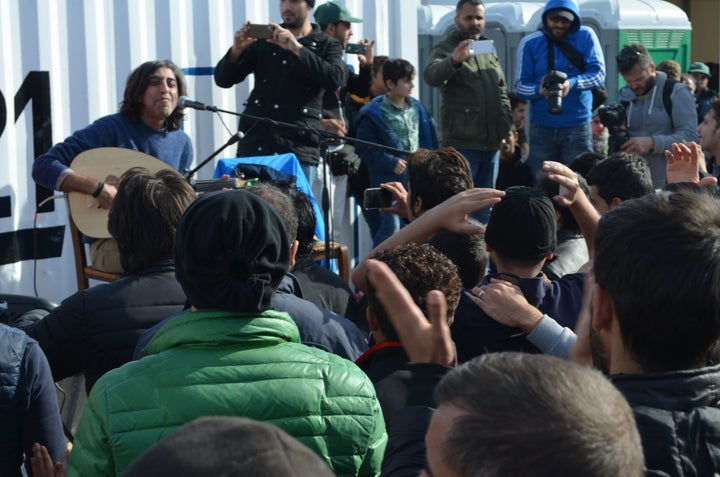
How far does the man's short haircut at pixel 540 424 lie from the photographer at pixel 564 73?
20.8 feet

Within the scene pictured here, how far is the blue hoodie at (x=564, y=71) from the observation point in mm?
7555

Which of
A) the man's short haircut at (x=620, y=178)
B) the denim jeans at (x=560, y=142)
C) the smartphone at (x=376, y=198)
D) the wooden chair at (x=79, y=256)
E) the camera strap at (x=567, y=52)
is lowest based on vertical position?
the wooden chair at (x=79, y=256)

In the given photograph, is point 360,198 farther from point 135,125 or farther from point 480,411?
point 480,411

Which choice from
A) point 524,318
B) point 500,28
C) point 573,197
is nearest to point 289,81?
point 573,197

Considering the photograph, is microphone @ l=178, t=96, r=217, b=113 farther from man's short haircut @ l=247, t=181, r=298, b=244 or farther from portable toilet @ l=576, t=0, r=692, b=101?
portable toilet @ l=576, t=0, r=692, b=101

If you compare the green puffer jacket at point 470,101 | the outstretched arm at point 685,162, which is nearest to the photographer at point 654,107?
the green puffer jacket at point 470,101

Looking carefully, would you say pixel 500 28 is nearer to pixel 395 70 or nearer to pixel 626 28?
pixel 626 28

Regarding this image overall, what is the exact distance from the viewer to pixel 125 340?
3.04 m

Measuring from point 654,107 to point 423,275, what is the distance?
537cm

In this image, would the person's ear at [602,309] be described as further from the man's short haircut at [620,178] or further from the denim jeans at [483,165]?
the denim jeans at [483,165]

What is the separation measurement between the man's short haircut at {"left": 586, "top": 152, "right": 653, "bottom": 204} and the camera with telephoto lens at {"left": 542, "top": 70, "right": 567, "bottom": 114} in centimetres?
284

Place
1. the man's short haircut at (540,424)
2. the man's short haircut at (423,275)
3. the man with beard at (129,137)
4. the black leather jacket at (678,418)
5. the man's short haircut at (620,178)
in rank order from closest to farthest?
A: the man's short haircut at (540,424) < the black leather jacket at (678,418) < the man's short haircut at (423,275) < the man's short haircut at (620,178) < the man with beard at (129,137)

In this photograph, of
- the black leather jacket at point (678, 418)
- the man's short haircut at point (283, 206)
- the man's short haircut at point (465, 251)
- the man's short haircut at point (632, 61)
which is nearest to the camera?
the black leather jacket at point (678, 418)

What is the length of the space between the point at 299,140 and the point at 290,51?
0.55 metres
